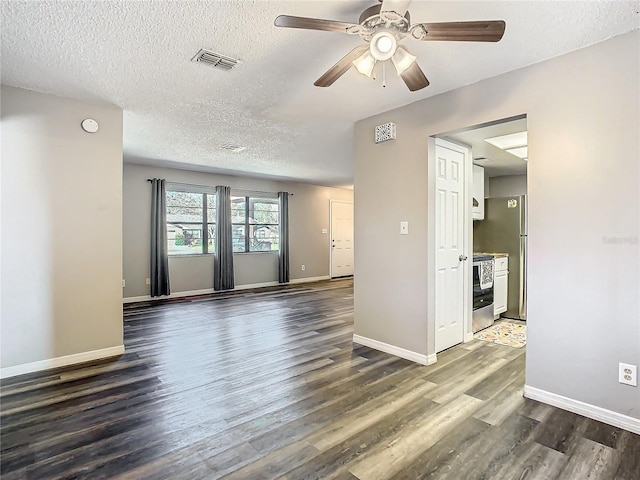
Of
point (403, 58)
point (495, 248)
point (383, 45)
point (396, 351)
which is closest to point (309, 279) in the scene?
point (495, 248)

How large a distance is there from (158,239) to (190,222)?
77 cm

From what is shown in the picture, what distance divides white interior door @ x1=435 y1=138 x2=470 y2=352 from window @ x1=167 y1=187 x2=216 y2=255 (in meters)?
4.95

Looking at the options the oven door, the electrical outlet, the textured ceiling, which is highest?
the textured ceiling

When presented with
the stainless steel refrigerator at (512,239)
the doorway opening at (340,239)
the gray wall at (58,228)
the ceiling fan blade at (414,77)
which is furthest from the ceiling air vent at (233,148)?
the doorway opening at (340,239)

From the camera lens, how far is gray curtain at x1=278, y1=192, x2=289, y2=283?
7852mm

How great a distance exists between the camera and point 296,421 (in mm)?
2150

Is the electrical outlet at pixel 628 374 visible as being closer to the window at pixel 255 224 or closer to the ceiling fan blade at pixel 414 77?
the ceiling fan blade at pixel 414 77

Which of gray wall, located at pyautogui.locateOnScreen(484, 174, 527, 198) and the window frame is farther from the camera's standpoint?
the window frame

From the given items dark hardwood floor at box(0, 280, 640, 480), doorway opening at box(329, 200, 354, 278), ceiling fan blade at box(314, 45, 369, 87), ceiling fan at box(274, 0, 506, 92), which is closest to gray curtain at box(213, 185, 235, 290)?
doorway opening at box(329, 200, 354, 278)

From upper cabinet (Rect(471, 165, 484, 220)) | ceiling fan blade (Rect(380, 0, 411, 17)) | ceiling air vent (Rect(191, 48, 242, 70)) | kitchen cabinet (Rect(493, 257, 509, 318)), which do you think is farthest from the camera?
upper cabinet (Rect(471, 165, 484, 220))

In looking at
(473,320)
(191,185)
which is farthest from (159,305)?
(473,320)

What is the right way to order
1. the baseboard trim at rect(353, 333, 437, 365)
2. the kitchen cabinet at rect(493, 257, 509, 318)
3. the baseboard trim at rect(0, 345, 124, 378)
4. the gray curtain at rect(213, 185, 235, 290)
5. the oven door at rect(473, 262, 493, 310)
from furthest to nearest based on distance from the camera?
the gray curtain at rect(213, 185, 235, 290), the kitchen cabinet at rect(493, 257, 509, 318), the oven door at rect(473, 262, 493, 310), the baseboard trim at rect(353, 333, 437, 365), the baseboard trim at rect(0, 345, 124, 378)

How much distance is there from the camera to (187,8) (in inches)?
71.7

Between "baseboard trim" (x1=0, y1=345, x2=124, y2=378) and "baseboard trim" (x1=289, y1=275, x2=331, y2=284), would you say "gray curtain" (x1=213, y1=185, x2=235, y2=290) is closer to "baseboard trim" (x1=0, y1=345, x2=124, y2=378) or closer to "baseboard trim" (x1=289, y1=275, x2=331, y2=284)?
"baseboard trim" (x1=289, y1=275, x2=331, y2=284)
